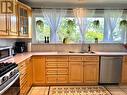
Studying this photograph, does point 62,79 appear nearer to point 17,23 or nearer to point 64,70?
point 64,70

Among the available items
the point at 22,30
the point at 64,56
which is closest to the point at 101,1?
the point at 64,56

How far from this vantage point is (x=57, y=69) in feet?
15.4

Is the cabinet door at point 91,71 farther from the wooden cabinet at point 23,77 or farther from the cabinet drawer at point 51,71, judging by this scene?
the wooden cabinet at point 23,77

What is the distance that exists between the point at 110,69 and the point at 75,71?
3.07 feet

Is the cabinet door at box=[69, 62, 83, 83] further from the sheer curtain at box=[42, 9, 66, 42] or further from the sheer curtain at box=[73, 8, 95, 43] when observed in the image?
the sheer curtain at box=[42, 9, 66, 42]

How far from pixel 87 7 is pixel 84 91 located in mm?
2473

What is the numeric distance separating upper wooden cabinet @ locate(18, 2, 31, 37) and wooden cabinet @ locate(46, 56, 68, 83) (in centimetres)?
91

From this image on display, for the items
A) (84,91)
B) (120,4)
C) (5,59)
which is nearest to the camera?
(5,59)

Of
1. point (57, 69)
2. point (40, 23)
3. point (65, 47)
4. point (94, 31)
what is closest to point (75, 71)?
point (57, 69)

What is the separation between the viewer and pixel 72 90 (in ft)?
14.3

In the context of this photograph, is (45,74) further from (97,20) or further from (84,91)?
(97,20)

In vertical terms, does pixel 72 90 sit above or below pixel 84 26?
below

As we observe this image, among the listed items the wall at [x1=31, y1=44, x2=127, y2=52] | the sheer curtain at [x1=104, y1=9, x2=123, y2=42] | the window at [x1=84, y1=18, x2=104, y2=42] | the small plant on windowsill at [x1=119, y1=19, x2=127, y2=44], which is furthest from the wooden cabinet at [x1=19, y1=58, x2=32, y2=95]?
the small plant on windowsill at [x1=119, y1=19, x2=127, y2=44]

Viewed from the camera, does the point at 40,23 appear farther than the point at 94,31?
No
